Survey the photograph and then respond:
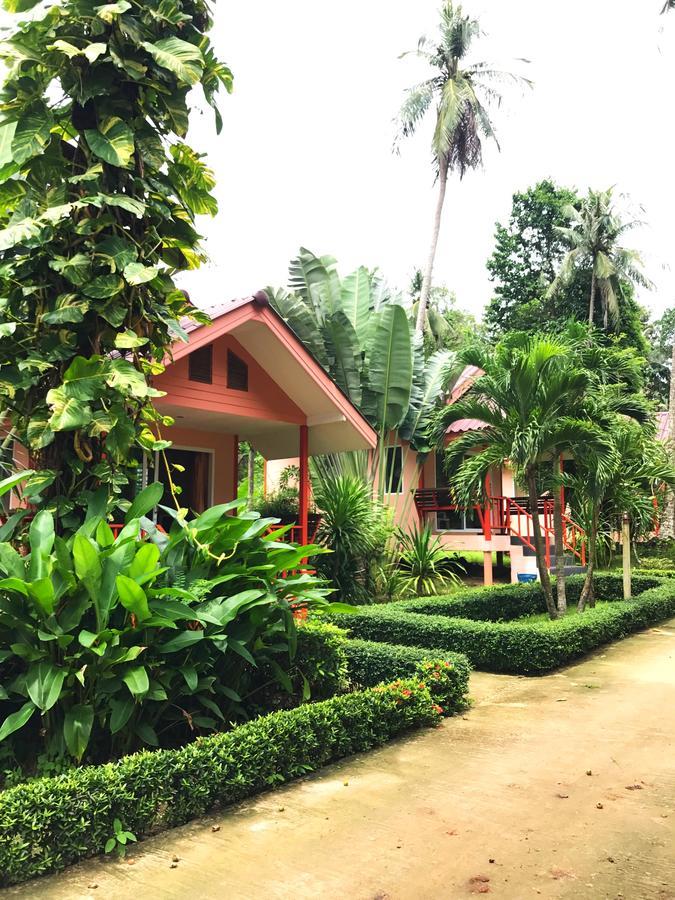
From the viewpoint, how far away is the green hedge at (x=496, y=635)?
8.59 metres

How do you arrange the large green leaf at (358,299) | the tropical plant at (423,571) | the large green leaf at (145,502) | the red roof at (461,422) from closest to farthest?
the large green leaf at (145,502) → the tropical plant at (423,571) → the large green leaf at (358,299) → the red roof at (461,422)

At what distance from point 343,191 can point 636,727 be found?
31.4 m

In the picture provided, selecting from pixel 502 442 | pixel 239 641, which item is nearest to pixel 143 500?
pixel 239 641

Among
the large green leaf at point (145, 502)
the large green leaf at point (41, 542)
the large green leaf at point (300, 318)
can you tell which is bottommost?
the large green leaf at point (41, 542)

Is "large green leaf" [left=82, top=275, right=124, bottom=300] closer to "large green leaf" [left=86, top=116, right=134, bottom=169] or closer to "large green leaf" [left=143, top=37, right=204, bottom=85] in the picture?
"large green leaf" [left=86, top=116, right=134, bottom=169]

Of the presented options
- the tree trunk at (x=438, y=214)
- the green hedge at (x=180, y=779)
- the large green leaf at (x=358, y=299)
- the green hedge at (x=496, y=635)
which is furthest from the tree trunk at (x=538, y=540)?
the tree trunk at (x=438, y=214)

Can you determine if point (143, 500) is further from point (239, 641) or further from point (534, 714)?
point (534, 714)

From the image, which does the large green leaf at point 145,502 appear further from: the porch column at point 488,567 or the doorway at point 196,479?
the porch column at point 488,567

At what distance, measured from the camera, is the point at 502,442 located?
35.1 ft

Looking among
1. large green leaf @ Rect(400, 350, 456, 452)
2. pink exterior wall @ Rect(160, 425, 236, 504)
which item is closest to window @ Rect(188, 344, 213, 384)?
pink exterior wall @ Rect(160, 425, 236, 504)

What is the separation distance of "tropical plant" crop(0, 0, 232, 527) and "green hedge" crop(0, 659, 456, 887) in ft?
6.61

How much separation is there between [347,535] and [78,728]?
29.1ft

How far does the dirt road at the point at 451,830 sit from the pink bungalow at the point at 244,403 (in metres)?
5.98

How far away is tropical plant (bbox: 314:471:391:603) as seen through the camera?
13.2m
